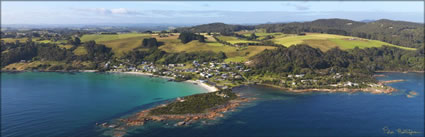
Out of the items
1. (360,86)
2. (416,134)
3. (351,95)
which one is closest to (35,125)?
(416,134)

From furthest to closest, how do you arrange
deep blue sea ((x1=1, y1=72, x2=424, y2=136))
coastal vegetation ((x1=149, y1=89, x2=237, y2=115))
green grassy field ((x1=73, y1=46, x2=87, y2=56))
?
1. green grassy field ((x1=73, y1=46, x2=87, y2=56))
2. coastal vegetation ((x1=149, y1=89, x2=237, y2=115))
3. deep blue sea ((x1=1, y1=72, x2=424, y2=136))

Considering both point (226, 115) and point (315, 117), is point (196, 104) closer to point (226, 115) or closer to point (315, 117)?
point (226, 115)

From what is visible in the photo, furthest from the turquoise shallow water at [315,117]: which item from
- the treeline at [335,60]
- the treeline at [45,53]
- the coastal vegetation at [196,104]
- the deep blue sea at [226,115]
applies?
the treeline at [45,53]

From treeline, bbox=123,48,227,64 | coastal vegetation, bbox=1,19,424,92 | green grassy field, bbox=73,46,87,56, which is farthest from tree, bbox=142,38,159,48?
green grassy field, bbox=73,46,87,56

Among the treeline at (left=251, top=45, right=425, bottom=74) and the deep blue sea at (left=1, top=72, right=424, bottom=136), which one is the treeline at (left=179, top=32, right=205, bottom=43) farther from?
the deep blue sea at (left=1, top=72, right=424, bottom=136)

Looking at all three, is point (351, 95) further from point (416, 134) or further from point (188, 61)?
point (188, 61)
